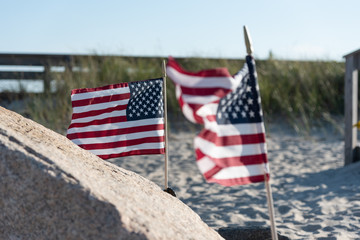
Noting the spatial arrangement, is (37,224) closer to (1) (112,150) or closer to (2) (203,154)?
(2) (203,154)

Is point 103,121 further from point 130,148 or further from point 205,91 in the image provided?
point 205,91

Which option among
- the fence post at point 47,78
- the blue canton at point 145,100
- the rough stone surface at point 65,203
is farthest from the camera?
the fence post at point 47,78

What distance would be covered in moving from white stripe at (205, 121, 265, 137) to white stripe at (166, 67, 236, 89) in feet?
0.67

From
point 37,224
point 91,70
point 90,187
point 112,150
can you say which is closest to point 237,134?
point 90,187

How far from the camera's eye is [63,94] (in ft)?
34.8

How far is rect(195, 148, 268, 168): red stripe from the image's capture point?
244cm

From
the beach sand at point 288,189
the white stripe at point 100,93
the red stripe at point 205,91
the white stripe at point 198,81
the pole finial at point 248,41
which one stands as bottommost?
the beach sand at point 288,189

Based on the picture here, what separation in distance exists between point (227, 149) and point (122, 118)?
5.65 feet

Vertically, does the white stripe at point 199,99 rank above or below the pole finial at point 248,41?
below

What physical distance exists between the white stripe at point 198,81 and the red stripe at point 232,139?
0.25 metres

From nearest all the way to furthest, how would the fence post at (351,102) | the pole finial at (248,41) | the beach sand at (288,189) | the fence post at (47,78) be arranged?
the pole finial at (248,41) < the beach sand at (288,189) < the fence post at (351,102) < the fence post at (47,78)

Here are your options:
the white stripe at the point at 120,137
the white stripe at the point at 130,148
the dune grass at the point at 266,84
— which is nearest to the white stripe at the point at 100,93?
the white stripe at the point at 120,137

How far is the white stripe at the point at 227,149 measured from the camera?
2.43m

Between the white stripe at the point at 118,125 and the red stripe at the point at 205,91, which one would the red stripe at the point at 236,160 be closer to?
the red stripe at the point at 205,91
